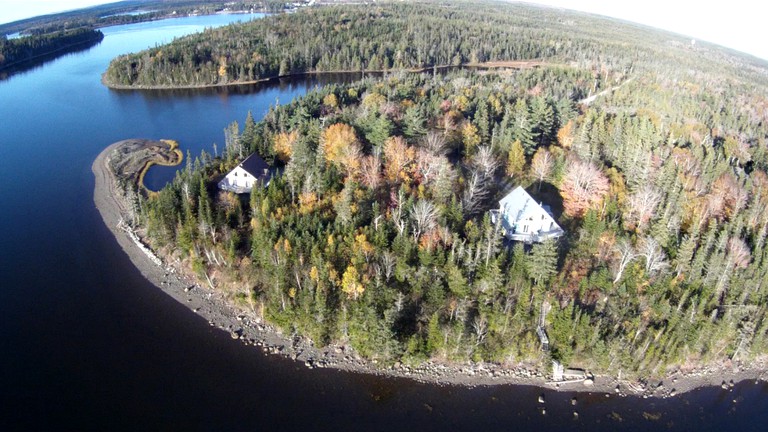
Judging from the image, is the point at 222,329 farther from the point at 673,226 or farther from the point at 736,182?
the point at 736,182

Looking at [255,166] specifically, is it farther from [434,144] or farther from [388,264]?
[388,264]

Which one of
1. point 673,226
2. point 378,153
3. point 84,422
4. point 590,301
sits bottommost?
point 84,422

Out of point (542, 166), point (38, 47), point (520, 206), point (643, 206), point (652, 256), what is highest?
point (38, 47)

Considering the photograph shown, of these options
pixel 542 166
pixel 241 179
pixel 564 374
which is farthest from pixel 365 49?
pixel 564 374

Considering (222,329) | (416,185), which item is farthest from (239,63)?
(222,329)

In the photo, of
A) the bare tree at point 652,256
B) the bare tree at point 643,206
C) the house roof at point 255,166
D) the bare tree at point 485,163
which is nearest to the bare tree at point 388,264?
the bare tree at point 485,163

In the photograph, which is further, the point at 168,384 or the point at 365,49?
the point at 365,49
